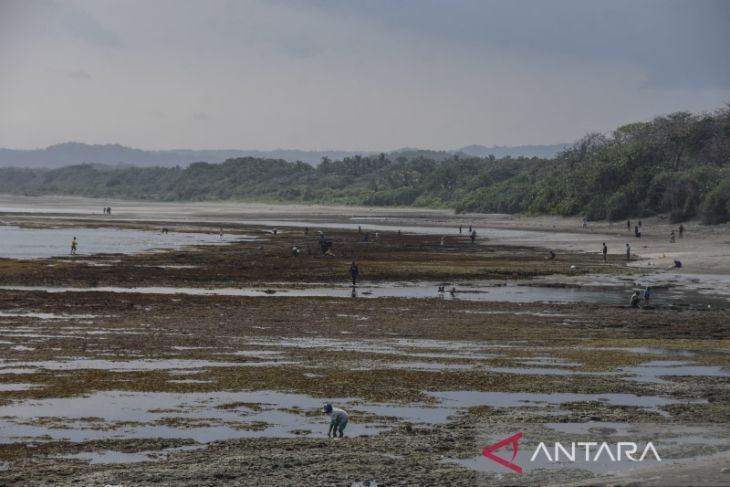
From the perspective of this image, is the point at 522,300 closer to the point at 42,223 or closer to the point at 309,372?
the point at 309,372

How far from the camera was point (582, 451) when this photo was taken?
57.6 feet

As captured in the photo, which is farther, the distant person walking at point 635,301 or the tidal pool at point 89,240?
the tidal pool at point 89,240

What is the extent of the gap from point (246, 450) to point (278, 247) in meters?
52.1

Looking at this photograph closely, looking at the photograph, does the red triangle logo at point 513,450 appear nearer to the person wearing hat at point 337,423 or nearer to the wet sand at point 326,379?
the wet sand at point 326,379

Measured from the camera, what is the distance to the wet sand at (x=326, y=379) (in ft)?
55.3

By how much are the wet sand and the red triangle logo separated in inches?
9.4

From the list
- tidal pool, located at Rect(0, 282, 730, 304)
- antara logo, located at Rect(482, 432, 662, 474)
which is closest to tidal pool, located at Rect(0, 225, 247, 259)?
tidal pool, located at Rect(0, 282, 730, 304)

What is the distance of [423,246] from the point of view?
72.1 meters

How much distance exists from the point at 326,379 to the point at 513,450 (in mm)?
7276

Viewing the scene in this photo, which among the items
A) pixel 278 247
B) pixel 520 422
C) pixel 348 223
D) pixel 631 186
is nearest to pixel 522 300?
pixel 520 422

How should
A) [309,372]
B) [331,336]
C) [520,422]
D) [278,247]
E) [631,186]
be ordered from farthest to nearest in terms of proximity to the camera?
[631,186] → [278,247] → [331,336] → [309,372] → [520,422]

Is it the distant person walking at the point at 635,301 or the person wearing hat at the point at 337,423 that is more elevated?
the distant person walking at the point at 635,301

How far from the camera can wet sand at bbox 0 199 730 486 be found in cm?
1684

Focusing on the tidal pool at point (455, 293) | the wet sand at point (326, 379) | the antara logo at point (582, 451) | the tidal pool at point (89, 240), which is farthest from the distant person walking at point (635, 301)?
the tidal pool at point (89, 240)
